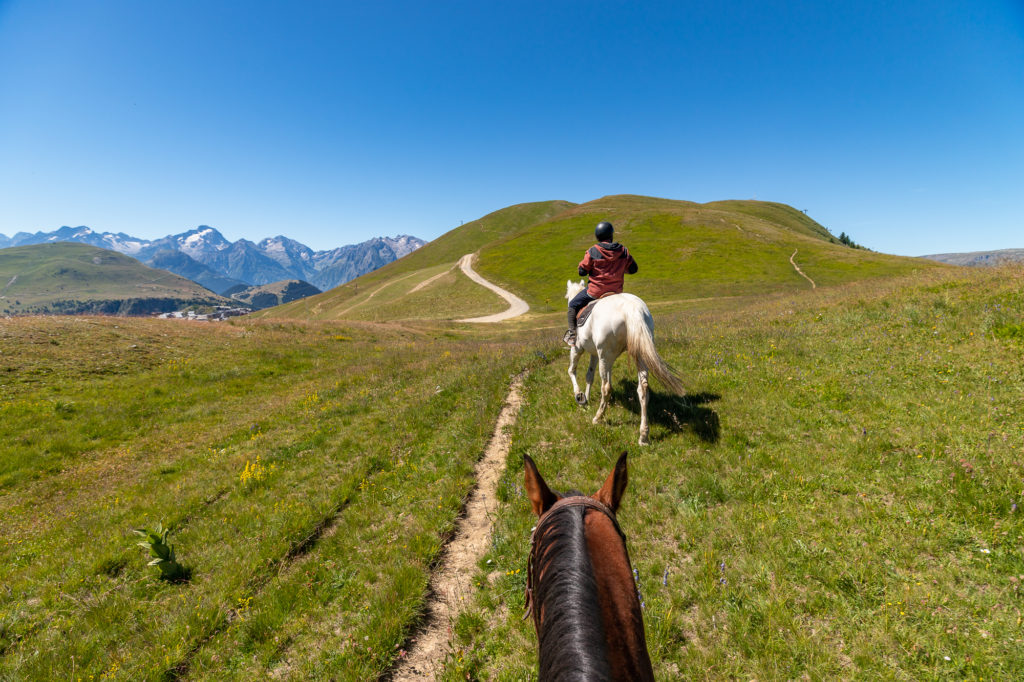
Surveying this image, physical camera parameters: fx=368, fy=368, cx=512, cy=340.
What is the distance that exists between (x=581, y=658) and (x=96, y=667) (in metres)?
6.59

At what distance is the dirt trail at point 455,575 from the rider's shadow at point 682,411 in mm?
3636

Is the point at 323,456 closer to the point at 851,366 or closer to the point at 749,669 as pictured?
the point at 749,669

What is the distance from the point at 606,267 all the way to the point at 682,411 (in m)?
4.14

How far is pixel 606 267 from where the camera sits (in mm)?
9945

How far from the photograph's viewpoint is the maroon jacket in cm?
988

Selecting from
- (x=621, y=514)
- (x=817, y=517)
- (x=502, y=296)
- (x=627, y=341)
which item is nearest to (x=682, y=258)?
(x=502, y=296)

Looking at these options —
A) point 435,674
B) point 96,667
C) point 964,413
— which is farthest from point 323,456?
point 964,413

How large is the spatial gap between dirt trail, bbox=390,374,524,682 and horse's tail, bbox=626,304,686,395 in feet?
12.5

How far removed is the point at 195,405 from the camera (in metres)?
14.8

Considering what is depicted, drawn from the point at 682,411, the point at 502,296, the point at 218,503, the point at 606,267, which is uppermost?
the point at 502,296

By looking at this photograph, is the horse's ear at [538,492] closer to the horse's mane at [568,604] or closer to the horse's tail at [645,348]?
the horse's mane at [568,604]

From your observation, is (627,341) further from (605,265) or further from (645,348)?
(605,265)

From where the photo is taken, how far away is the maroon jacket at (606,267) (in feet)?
32.4

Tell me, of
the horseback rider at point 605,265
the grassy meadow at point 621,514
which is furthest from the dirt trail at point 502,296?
the horseback rider at point 605,265
